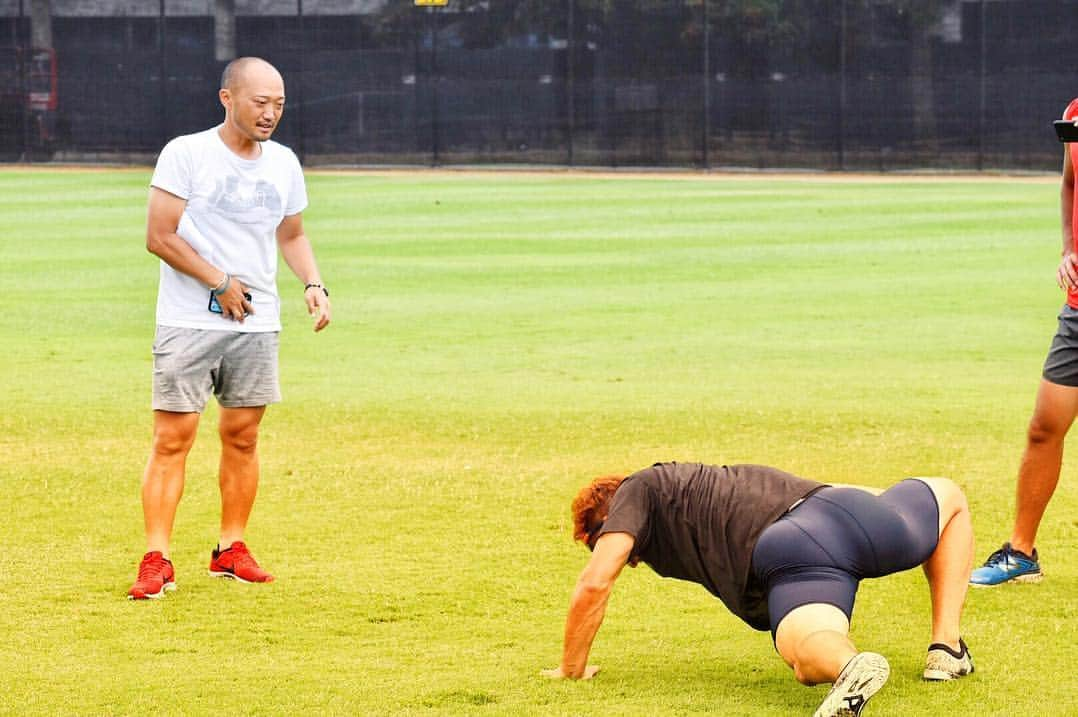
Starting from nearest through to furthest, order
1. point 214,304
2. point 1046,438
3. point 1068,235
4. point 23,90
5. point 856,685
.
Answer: point 856,685 → point 214,304 → point 1046,438 → point 1068,235 → point 23,90

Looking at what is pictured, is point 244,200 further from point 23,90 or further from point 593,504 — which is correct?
point 23,90

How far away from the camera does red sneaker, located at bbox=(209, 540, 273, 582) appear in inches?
277

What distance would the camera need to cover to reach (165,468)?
274 inches

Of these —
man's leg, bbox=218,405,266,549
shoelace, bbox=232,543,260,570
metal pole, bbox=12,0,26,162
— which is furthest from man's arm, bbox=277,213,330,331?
metal pole, bbox=12,0,26,162

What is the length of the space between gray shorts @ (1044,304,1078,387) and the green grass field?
0.77 metres

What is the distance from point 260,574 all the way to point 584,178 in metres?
28.4

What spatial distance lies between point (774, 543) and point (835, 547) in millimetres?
174

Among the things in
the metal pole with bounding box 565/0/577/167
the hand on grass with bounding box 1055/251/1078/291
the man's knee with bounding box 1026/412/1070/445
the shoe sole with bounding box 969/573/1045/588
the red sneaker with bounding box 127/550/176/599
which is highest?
the metal pole with bounding box 565/0/577/167

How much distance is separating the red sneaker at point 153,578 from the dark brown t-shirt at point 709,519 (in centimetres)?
202

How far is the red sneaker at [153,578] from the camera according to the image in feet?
22.0

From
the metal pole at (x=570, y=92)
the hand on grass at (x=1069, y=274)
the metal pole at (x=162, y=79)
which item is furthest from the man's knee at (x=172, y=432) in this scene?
the metal pole at (x=162, y=79)

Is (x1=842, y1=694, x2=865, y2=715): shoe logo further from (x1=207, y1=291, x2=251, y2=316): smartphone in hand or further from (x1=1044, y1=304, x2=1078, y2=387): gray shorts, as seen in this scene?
(x1=207, y1=291, x2=251, y2=316): smartphone in hand

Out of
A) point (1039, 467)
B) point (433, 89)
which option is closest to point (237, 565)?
point (1039, 467)

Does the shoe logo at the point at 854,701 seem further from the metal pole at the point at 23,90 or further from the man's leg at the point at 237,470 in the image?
the metal pole at the point at 23,90
